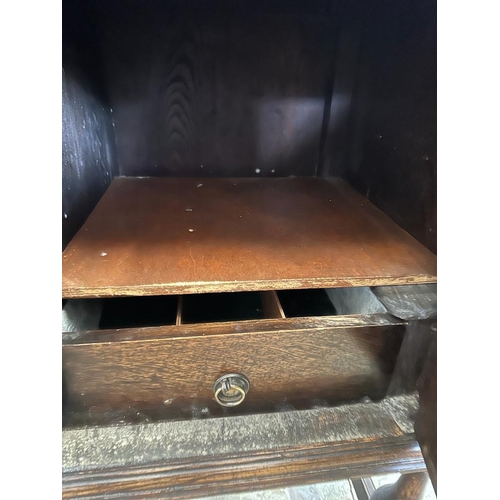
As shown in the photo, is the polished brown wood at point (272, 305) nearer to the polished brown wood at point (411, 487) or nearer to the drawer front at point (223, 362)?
the drawer front at point (223, 362)

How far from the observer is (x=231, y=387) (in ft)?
1.47

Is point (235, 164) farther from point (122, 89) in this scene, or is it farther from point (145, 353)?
point (145, 353)

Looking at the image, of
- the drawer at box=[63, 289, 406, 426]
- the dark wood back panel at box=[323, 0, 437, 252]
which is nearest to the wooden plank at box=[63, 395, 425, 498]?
the drawer at box=[63, 289, 406, 426]

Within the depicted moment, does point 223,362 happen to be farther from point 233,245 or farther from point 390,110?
point 390,110

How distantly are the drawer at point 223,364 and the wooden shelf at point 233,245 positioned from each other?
A: 49 mm

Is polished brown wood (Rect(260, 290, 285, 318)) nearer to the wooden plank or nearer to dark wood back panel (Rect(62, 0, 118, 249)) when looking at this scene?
the wooden plank

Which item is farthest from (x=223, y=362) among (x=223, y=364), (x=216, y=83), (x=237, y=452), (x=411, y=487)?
(x=216, y=83)

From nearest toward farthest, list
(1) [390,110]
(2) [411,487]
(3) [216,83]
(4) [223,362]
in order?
(4) [223,362], (2) [411,487], (1) [390,110], (3) [216,83]

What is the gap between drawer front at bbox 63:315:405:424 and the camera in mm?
419

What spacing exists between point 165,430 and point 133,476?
66mm

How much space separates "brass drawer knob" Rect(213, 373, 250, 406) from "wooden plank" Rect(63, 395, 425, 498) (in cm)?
6

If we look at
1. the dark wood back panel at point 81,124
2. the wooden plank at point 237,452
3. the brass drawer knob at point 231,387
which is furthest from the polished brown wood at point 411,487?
the dark wood back panel at point 81,124

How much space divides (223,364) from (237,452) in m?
0.12

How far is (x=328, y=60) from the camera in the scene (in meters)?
0.86
